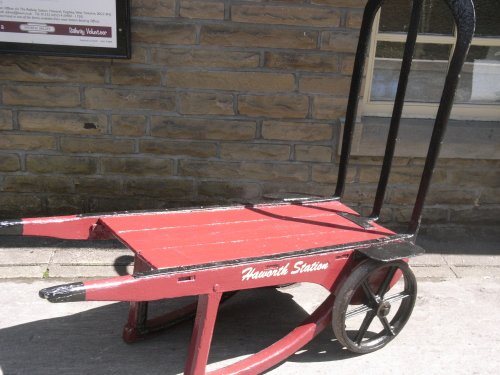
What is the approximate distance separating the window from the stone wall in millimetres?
308

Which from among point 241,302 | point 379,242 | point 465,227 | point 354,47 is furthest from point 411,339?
point 354,47

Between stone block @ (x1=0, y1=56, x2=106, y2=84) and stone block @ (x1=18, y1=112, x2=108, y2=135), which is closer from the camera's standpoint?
stone block @ (x1=0, y1=56, x2=106, y2=84)

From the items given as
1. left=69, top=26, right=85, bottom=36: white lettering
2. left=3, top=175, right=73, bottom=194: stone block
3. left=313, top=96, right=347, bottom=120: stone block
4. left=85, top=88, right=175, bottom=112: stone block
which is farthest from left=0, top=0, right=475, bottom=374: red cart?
left=69, top=26, right=85, bottom=36: white lettering

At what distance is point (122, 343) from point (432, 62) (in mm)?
2931

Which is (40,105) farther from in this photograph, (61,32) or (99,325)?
(99,325)

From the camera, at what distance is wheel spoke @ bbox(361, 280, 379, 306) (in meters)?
2.77

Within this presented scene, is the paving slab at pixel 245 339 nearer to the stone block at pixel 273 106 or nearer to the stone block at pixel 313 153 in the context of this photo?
the stone block at pixel 313 153

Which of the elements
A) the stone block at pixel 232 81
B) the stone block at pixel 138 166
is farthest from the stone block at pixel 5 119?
the stone block at pixel 232 81

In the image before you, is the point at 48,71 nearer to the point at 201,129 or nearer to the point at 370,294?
the point at 201,129

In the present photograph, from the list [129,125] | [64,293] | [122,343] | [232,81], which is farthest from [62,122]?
[64,293]

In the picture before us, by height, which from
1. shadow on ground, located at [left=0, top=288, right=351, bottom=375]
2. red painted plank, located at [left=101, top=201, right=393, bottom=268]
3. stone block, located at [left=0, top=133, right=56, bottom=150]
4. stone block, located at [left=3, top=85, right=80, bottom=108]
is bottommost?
shadow on ground, located at [left=0, top=288, right=351, bottom=375]

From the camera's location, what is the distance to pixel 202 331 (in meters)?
2.34

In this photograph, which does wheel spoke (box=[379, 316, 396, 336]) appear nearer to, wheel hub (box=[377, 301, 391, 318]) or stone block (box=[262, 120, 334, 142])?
wheel hub (box=[377, 301, 391, 318])

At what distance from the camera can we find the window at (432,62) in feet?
13.4
